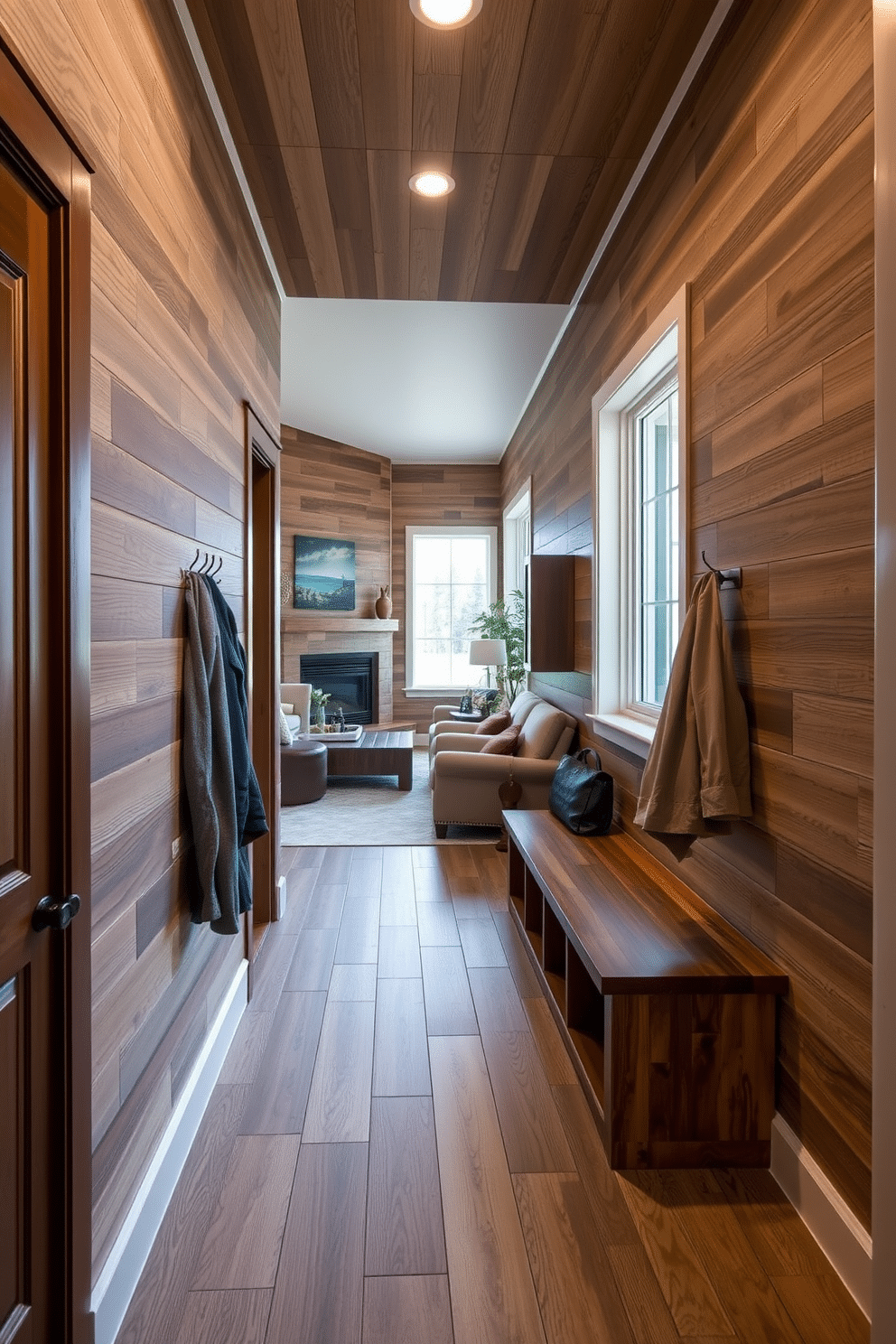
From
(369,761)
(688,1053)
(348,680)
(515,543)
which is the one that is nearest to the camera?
(688,1053)

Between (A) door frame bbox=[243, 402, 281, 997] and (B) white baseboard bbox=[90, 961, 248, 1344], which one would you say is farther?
(A) door frame bbox=[243, 402, 281, 997]

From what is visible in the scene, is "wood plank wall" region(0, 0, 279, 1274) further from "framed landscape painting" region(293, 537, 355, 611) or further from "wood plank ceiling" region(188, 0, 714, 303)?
"framed landscape painting" region(293, 537, 355, 611)

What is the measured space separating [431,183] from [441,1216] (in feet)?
9.77

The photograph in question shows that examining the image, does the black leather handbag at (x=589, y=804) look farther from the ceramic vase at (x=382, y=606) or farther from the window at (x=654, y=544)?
the ceramic vase at (x=382, y=606)

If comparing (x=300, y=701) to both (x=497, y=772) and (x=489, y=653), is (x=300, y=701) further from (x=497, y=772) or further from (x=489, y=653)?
(x=497, y=772)

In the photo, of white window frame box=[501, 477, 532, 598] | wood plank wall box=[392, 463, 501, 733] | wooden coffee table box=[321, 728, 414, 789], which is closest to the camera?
wooden coffee table box=[321, 728, 414, 789]

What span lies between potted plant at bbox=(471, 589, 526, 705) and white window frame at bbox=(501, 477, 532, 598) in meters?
0.20

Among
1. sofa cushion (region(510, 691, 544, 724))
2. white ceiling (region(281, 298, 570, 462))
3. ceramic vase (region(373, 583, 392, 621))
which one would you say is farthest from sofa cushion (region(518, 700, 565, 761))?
ceramic vase (region(373, 583, 392, 621))

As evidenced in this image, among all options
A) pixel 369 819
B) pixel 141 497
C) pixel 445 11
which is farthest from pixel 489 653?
pixel 141 497

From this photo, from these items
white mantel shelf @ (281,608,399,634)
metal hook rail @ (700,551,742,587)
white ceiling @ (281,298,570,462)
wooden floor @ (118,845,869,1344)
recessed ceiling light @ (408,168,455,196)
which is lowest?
wooden floor @ (118,845,869,1344)

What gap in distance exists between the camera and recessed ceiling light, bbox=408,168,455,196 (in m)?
2.69

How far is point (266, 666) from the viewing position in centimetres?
343

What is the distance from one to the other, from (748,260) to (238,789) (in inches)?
73.4

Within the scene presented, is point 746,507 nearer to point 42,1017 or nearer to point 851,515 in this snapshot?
point 851,515
